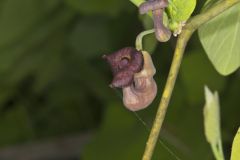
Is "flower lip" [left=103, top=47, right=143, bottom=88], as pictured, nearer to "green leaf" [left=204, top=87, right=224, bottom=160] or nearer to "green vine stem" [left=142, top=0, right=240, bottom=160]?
"green vine stem" [left=142, top=0, right=240, bottom=160]

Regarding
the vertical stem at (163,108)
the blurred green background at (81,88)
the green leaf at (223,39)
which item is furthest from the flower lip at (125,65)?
the blurred green background at (81,88)

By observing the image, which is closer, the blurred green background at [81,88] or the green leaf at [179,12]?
the green leaf at [179,12]

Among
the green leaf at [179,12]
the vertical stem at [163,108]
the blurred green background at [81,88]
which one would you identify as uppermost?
the green leaf at [179,12]

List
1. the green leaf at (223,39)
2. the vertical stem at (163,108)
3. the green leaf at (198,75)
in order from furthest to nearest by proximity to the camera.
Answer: the green leaf at (198,75) → the green leaf at (223,39) → the vertical stem at (163,108)

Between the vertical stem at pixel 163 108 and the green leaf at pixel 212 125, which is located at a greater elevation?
the vertical stem at pixel 163 108

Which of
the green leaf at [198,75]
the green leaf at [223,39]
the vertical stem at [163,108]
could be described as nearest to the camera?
the vertical stem at [163,108]

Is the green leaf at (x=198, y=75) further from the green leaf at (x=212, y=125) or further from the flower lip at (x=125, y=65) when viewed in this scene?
the flower lip at (x=125, y=65)

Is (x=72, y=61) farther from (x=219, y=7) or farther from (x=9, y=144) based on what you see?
(x=219, y=7)

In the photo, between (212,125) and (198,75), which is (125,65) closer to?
(212,125)
